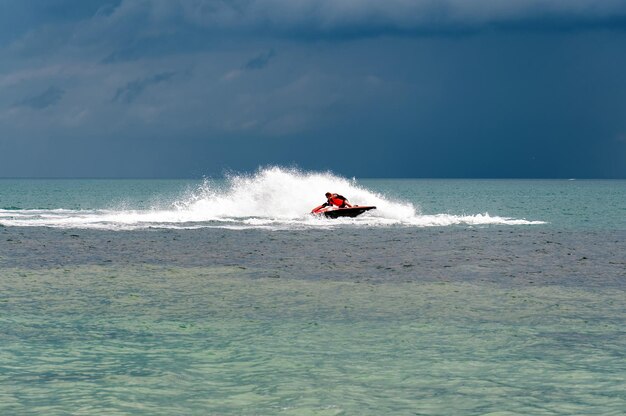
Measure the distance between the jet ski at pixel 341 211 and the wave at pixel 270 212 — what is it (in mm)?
512

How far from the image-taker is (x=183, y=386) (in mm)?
12602

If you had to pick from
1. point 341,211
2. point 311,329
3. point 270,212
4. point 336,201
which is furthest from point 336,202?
point 311,329

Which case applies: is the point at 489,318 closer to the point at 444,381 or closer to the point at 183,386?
the point at 444,381

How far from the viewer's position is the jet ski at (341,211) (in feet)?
188

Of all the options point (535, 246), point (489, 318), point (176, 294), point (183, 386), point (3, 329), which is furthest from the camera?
point (535, 246)

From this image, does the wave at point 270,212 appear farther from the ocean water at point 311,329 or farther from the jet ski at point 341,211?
the ocean water at point 311,329

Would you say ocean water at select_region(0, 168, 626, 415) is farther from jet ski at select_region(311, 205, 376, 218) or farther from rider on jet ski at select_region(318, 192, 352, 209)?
jet ski at select_region(311, 205, 376, 218)

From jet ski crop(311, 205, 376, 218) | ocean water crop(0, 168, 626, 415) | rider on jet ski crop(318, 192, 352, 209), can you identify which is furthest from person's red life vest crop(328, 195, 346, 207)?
ocean water crop(0, 168, 626, 415)

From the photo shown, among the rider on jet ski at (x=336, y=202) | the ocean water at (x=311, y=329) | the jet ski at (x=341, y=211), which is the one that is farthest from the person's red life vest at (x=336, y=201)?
the ocean water at (x=311, y=329)

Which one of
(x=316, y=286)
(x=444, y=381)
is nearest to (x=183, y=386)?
(x=444, y=381)

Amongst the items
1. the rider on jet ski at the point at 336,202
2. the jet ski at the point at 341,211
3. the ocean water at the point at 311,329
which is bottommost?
the ocean water at the point at 311,329

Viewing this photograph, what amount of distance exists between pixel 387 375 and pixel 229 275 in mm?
15843

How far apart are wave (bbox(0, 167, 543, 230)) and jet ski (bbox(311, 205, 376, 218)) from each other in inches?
20.2

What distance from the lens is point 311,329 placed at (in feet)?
57.6
